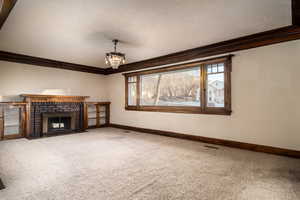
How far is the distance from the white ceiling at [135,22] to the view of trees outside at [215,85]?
0.77 m

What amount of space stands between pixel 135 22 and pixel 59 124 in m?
4.87

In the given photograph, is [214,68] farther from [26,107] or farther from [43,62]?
[26,107]

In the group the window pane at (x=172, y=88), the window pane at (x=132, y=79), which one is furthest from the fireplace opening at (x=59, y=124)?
the window pane at (x=172, y=88)

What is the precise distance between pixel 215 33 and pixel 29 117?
603 cm

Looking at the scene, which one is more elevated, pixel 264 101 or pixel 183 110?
pixel 264 101

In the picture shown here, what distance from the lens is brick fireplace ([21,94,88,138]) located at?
530 cm

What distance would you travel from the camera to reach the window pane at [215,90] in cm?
443

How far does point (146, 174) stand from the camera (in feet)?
8.31

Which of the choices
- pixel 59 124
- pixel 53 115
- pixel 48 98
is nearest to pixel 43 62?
pixel 48 98

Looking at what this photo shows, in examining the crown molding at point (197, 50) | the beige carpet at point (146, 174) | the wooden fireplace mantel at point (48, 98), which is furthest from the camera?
the wooden fireplace mantel at point (48, 98)

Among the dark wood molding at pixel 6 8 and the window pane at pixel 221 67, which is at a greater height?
the dark wood molding at pixel 6 8

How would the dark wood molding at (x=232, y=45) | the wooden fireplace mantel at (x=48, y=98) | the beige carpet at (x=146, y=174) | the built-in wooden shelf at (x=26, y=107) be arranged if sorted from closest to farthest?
the beige carpet at (x=146, y=174), the dark wood molding at (x=232, y=45), the built-in wooden shelf at (x=26, y=107), the wooden fireplace mantel at (x=48, y=98)

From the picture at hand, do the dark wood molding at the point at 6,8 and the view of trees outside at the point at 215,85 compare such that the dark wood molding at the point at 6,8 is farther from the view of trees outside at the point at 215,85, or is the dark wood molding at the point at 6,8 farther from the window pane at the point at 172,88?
the view of trees outside at the point at 215,85

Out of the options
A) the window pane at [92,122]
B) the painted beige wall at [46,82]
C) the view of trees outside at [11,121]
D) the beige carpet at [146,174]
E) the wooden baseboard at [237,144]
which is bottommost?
the beige carpet at [146,174]
